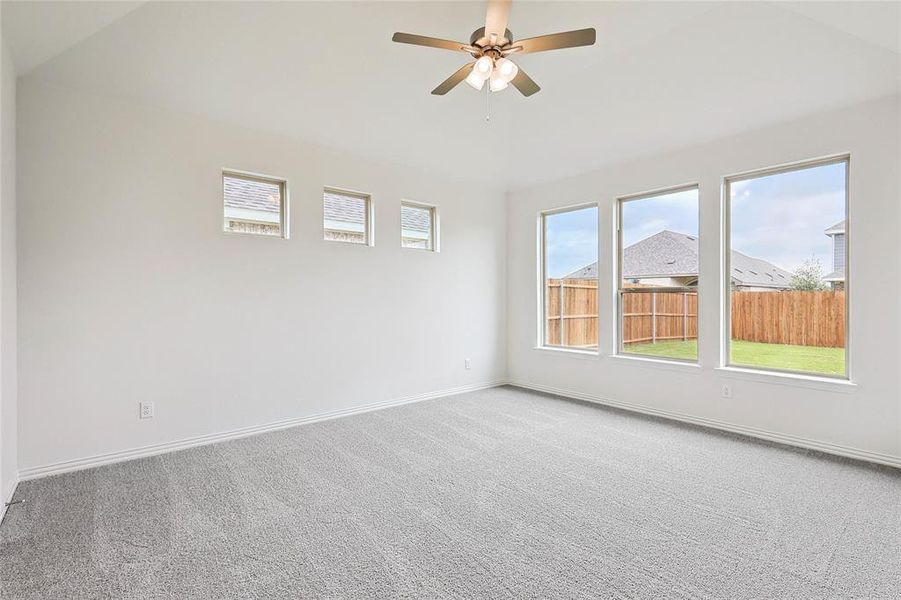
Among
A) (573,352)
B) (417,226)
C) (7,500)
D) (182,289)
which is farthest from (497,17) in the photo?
(7,500)

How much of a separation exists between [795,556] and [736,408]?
6.81ft

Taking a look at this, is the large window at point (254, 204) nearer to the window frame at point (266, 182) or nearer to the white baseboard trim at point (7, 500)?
A: the window frame at point (266, 182)

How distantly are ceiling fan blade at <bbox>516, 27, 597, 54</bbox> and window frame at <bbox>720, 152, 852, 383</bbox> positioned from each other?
7.81ft

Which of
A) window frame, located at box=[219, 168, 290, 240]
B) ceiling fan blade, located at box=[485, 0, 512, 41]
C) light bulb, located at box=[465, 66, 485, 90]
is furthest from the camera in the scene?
window frame, located at box=[219, 168, 290, 240]

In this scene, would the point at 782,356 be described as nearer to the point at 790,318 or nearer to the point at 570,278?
the point at 790,318

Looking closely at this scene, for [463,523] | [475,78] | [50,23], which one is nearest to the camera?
[463,523]

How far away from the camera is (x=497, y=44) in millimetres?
2545

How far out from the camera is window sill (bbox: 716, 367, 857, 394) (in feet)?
10.9

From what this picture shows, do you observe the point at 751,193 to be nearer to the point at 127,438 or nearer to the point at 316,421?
the point at 316,421

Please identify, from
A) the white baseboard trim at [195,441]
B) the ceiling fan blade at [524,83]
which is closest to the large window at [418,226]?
the white baseboard trim at [195,441]

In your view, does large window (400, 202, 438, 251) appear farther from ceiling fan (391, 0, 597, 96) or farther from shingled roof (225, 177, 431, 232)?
ceiling fan (391, 0, 597, 96)

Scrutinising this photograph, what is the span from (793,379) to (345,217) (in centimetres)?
437

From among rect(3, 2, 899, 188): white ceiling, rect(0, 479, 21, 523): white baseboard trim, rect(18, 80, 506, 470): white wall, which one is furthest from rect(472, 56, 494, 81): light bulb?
rect(0, 479, 21, 523): white baseboard trim

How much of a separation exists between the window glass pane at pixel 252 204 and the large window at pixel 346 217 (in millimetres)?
454
